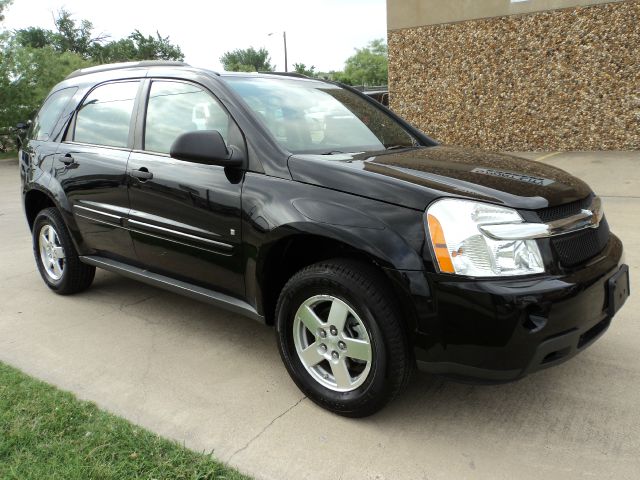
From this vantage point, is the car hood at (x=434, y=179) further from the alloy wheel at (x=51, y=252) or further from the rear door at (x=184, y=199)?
the alloy wheel at (x=51, y=252)

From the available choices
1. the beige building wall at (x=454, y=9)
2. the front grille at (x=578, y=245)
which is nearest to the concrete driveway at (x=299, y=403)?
the front grille at (x=578, y=245)

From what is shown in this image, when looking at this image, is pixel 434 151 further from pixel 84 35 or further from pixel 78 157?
pixel 84 35

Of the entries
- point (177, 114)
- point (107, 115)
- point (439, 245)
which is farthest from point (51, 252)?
point (439, 245)

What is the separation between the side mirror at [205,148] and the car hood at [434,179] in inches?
14.4

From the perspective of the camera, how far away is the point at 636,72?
34.9 feet

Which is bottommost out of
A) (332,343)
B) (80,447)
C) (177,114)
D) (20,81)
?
(80,447)

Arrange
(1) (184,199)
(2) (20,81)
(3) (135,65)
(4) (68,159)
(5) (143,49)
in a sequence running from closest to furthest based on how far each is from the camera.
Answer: (1) (184,199), (3) (135,65), (4) (68,159), (2) (20,81), (5) (143,49)

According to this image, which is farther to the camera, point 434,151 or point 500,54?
point 500,54

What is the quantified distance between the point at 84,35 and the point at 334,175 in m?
62.7

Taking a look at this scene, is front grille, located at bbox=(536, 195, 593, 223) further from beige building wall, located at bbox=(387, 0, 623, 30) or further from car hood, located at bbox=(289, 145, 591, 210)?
beige building wall, located at bbox=(387, 0, 623, 30)

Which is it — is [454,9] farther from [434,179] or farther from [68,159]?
[434,179]

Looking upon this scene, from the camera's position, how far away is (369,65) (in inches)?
3888

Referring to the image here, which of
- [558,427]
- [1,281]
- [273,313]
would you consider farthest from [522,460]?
[1,281]

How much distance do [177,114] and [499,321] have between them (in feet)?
7.72
